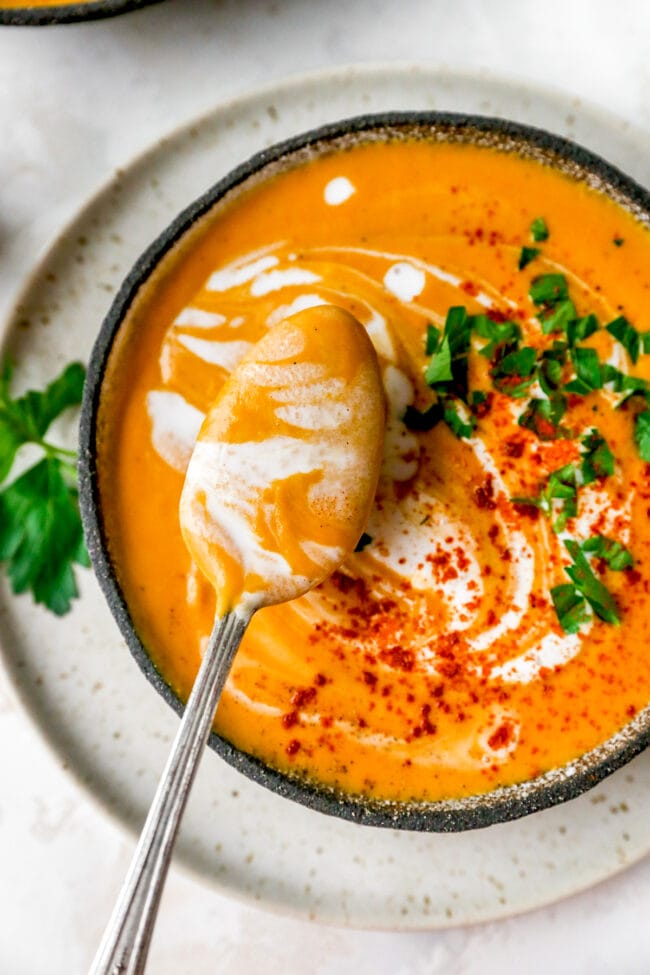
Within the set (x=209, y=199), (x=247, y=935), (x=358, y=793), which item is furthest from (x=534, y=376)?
(x=247, y=935)

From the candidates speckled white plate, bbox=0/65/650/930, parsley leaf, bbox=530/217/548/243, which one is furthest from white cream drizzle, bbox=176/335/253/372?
parsley leaf, bbox=530/217/548/243

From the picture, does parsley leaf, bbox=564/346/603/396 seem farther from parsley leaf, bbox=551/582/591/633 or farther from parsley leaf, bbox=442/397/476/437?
parsley leaf, bbox=551/582/591/633

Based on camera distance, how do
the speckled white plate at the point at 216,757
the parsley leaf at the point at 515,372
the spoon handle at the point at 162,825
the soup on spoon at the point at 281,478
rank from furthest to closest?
the speckled white plate at the point at 216,757
the parsley leaf at the point at 515,372
the soup on spoon at the point at 281,478
the spoon handle at the point at 162,825

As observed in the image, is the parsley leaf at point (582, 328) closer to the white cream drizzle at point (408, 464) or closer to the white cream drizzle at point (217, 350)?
the white cream drizzle at point (408, 464)

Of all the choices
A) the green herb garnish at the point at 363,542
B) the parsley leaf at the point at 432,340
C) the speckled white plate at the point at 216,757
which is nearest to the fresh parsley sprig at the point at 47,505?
the speckled white plate at the point at 216,757

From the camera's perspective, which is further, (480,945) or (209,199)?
(480,945)

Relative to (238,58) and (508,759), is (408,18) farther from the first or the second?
(508,759)
